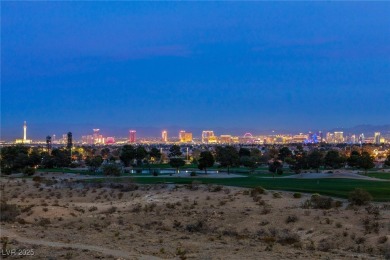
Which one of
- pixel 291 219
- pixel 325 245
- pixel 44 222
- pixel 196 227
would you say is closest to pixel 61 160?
pixel 44 222

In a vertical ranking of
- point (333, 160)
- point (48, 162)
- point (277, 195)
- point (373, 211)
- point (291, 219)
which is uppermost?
point (48, 162)

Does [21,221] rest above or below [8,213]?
below

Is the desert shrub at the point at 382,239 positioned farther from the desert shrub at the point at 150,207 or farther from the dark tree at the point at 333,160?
the dark tree at the point at 333,160

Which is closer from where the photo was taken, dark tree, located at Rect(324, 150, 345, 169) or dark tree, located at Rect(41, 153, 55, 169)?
dark tree, located at Rect(324, 150, 345, 169)

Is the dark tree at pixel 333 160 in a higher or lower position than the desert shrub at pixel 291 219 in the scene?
higher

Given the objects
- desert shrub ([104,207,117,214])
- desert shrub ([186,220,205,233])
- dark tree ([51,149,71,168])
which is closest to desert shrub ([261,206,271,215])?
desert shrub ([186,220,205,233])

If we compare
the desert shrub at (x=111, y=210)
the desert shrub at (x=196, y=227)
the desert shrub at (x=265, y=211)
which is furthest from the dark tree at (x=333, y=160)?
the desert shrub at (x=196, y=227)

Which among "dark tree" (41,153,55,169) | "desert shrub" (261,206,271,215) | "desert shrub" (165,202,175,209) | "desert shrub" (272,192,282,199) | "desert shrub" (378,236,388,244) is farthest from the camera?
"dark tree" (41,153,55,169)

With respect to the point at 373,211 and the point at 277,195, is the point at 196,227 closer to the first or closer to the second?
the point at 373,211

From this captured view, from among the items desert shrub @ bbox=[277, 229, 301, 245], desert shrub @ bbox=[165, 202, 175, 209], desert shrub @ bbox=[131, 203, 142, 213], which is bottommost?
desert shrub @ bbox=[277, 229, 301, 245]

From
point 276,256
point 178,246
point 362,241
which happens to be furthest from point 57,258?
point 362,241

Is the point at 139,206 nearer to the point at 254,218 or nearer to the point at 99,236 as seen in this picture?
the point at 254,218

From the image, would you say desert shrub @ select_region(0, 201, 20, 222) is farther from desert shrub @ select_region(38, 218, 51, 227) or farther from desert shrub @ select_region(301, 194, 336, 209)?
desert shrub @ select_region(301, 194, 336, 209)

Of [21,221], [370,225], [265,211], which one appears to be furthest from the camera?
[265,211]
